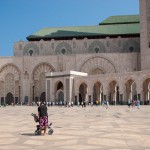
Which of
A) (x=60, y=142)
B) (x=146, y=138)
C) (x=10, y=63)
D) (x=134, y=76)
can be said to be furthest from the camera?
(x=10, y=63)

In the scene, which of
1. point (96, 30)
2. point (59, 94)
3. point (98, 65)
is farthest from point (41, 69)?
point (96, 30)

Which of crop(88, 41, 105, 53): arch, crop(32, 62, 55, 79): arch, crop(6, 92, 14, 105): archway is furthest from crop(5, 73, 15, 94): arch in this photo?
crop(88, 41, 105, 53): arch

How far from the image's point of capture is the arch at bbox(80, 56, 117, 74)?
209ft

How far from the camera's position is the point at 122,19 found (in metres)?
76.4

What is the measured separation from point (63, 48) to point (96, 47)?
302 inches

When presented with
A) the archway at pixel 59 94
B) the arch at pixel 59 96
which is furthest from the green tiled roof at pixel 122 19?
the arch at pixel 59 96

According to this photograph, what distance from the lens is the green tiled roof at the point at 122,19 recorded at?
7484cm

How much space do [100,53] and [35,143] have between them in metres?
55.5

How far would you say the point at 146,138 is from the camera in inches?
397

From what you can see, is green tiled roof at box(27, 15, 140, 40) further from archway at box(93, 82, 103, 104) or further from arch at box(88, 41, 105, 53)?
archway at box(93, 82, 103, 104)

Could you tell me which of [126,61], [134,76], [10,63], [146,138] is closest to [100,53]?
[126,61]

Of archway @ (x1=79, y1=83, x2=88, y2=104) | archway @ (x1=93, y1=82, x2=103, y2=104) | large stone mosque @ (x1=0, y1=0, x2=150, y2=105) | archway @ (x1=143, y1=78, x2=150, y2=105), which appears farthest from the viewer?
archway @ (x1=79, y1=83, x2=88, y2=104)

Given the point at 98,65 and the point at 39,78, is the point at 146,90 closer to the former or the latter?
the point at 98,65

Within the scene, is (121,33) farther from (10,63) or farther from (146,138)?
(146,138)
